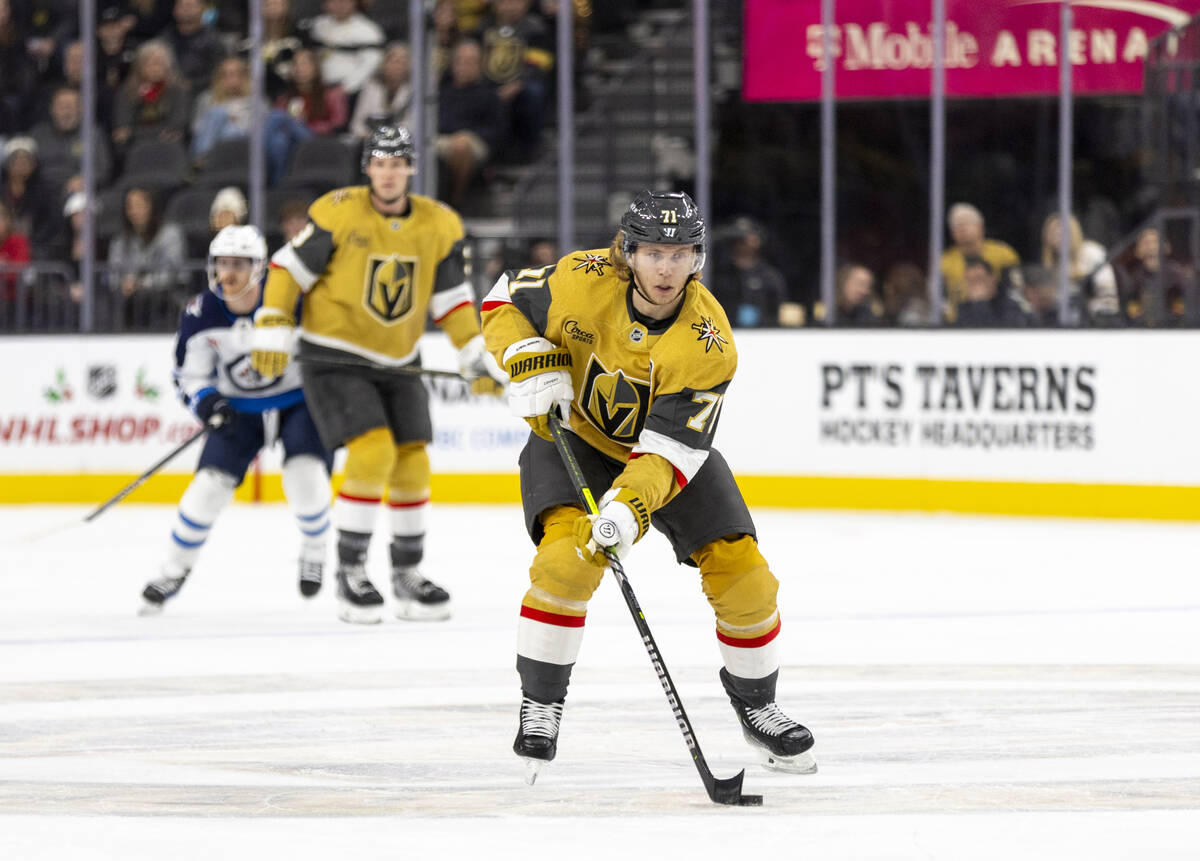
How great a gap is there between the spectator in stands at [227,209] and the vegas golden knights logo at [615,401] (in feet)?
21.9

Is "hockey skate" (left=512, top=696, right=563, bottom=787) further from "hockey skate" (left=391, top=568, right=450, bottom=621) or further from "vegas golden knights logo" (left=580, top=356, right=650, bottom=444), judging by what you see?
"hockey skate" (left=391, top=568, right=450, bottom=621)

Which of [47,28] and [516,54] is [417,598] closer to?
[516,54]

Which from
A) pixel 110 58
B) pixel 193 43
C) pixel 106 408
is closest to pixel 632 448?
pixel 106 408

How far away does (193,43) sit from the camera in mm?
11359

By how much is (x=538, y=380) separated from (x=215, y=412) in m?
2.65

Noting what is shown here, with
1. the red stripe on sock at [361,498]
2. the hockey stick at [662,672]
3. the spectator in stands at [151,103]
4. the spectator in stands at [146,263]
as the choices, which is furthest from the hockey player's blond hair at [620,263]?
the spectator in stands at [151,103]

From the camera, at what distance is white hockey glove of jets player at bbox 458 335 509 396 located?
6.24 metres

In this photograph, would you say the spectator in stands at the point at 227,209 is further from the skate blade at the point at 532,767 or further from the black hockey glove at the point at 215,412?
the skate blade at the point at 532,767

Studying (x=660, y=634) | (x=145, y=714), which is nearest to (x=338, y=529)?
(x=660, y=634)

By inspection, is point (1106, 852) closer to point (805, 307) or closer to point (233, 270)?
point (233, 270)

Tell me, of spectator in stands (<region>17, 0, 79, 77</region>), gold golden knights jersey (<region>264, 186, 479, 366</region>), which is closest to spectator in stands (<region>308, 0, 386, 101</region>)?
spectator in stands (<region>17, 0, 79, 77</region>)

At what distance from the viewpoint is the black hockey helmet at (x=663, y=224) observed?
3.69m

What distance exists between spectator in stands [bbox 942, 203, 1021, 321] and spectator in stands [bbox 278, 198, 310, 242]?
3282 mm

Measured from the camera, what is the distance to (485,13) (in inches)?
433
